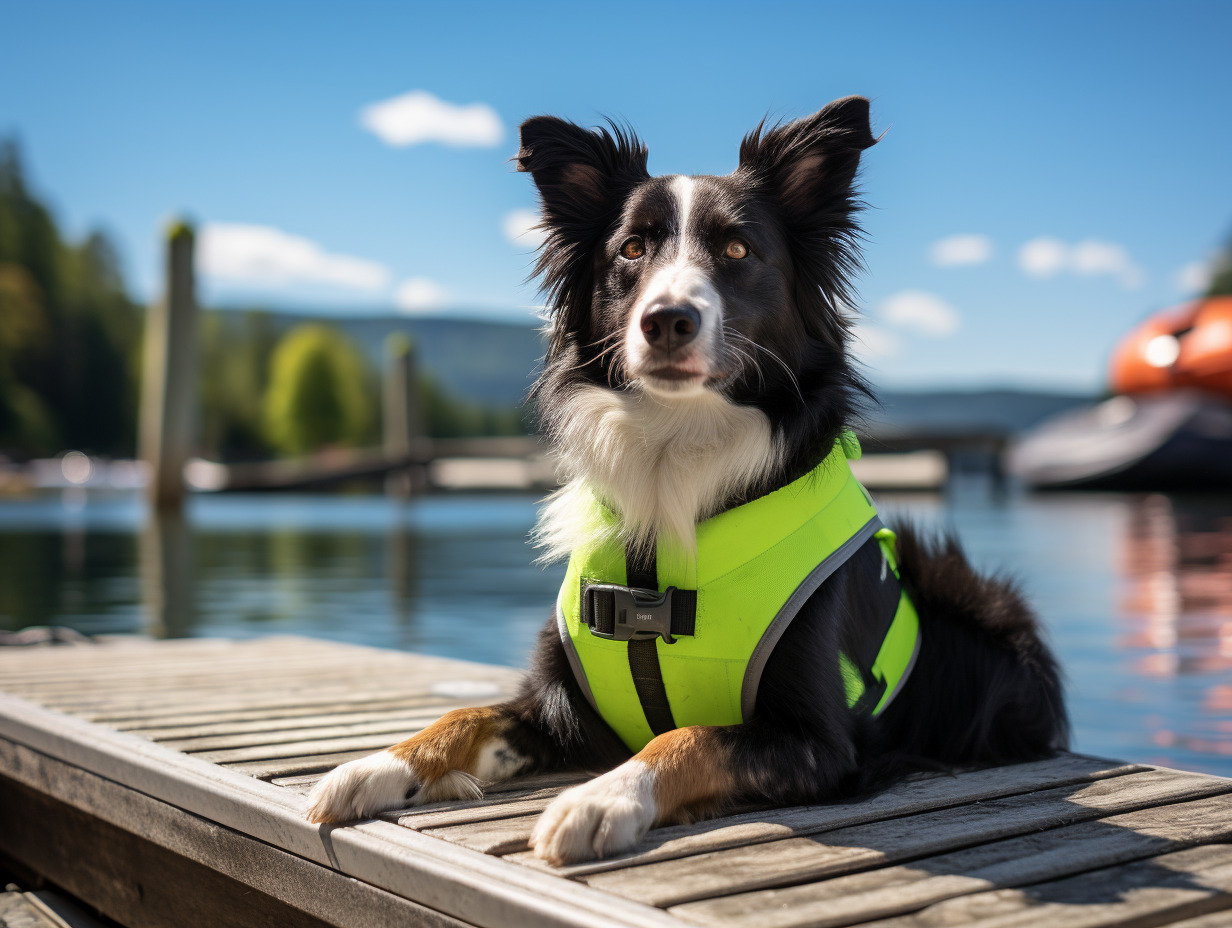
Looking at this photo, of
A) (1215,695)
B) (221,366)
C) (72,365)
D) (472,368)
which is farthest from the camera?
(472,368)

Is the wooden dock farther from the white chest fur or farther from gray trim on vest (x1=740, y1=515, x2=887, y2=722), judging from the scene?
the white chest fur

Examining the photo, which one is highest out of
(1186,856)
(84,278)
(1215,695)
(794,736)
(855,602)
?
(84,278)

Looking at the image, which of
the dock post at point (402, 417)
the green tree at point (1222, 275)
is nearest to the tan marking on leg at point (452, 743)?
the dock post at point (402, 417)

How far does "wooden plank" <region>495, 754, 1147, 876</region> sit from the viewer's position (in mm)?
2178

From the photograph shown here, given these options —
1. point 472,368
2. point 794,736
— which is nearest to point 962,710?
point 794,736

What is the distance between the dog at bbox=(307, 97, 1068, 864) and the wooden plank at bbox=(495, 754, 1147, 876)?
0.04 m

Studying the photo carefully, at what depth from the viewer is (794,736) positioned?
2.47 m

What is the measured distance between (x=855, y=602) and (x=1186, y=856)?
849mm

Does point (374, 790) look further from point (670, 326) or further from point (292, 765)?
point (670, 326)

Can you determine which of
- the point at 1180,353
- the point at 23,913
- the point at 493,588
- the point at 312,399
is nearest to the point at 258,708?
the point at 23,913

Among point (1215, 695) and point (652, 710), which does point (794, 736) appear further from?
point (1215, 695)

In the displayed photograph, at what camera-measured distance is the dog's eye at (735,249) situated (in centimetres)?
274

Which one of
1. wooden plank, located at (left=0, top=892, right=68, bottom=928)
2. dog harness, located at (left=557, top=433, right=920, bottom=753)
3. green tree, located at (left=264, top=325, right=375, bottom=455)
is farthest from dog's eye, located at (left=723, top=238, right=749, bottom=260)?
green tree, located at (left=264, top=325, right=375, bottom=455)

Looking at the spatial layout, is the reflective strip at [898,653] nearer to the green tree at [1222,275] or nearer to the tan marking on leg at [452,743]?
the tan marking on leg at [452,743]
